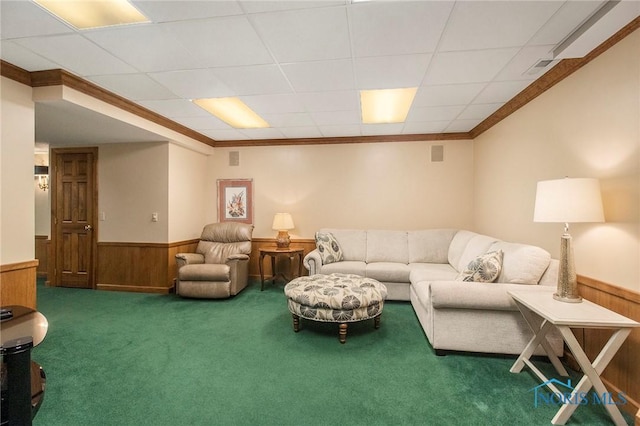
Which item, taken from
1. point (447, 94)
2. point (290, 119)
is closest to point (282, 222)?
point (290, 119)

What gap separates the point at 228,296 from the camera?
157 inches

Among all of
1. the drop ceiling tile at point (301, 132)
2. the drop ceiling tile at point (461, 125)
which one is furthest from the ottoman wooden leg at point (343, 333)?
the drop ceiling tile at point (461, 125)

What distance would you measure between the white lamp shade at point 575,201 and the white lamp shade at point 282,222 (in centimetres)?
344

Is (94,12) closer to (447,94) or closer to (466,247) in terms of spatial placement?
(447,94)

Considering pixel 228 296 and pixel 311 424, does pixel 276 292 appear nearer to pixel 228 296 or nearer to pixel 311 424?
pixel 228 296

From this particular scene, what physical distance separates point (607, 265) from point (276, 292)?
12.0ft

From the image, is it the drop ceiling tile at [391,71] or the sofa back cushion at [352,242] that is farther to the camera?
the sofa back cushion at [352,242]

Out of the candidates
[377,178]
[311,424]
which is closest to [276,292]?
[377,178]

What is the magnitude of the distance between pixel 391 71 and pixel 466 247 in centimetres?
232

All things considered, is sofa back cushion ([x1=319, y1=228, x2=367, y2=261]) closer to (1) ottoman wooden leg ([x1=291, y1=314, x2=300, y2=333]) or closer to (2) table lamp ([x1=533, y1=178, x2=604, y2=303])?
(1) ottoman wooden leg ([x1=291, y1=314, x2=300, y2=333])

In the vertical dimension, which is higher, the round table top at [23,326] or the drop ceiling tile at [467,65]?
the drop ceiling tile at [467,65]

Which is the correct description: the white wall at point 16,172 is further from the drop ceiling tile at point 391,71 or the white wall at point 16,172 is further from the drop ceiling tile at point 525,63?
the drop ceiling tile at point 525,63

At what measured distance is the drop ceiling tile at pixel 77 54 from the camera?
7.02ft

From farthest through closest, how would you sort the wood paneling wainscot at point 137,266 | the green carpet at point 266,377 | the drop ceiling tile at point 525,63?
the wood paneling wainscot at point 137,266
the drop ceiling tile at point 525,63
the green carpet at point 266,377
